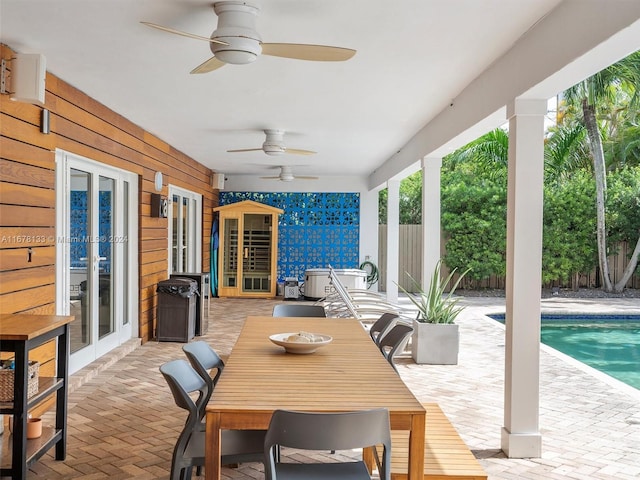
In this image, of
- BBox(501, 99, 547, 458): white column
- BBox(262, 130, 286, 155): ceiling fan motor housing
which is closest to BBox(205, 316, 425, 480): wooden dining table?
BBox(501, 99, 547, 458): white column

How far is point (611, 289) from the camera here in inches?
562

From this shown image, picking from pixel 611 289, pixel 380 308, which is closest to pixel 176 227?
pixel 380 308

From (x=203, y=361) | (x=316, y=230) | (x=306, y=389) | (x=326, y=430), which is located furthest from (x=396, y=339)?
(x=316, y=230)

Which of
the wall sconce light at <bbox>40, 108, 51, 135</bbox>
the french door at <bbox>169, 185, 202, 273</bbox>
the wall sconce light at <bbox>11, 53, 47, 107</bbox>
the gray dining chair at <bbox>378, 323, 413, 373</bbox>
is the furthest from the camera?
the french door at <bbox>169, 185, 202, 273</bbox>

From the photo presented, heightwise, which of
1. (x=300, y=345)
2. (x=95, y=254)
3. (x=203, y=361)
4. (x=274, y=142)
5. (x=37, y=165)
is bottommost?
(x=203, y=361)

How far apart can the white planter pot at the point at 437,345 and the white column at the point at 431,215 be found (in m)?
0.84

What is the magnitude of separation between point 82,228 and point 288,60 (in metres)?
2.82

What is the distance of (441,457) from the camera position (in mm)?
2982

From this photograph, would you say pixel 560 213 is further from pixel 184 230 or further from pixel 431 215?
pixel 184 230

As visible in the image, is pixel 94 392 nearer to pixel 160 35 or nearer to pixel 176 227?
pixel 160 35

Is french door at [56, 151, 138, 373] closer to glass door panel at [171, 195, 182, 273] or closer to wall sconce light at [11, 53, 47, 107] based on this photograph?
wall sconce light at [11, 53, 47, 107]

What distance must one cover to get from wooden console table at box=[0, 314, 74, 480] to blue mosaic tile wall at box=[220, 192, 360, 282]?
394 inches

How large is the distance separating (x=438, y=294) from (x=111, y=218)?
3730 mm

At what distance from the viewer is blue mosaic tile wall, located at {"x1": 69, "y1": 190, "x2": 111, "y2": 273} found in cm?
574
